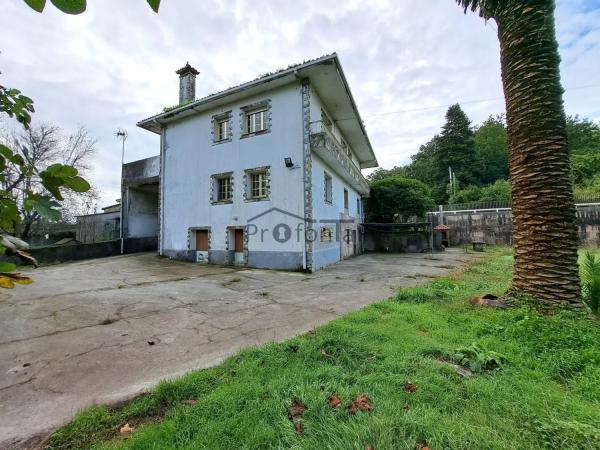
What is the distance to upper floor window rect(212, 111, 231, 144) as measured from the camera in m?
12.7

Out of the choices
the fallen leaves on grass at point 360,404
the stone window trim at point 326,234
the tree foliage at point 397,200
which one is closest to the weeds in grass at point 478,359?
the fallen leaves on grass at point 360,404

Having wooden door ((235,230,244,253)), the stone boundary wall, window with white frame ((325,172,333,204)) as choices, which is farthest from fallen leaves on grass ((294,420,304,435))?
the stone boundary wall

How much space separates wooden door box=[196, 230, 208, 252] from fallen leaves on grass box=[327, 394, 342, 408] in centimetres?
1159

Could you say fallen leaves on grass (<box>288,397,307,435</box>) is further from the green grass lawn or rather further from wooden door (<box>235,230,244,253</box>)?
wooden door (<box>235,230,244,253</box>)

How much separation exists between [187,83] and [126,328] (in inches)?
605

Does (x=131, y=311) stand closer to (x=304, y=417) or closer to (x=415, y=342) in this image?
(x=304, y=417)

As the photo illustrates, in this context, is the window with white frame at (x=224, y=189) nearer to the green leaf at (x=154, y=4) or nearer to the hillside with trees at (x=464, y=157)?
the green leaf at (x=154, y=4)

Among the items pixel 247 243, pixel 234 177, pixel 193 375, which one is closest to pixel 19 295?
pixel 193 375

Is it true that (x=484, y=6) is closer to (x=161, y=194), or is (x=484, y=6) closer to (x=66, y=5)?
(x=66, y=5)

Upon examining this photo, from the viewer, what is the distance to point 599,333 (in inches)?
130

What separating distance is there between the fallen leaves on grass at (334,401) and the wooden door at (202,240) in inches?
456

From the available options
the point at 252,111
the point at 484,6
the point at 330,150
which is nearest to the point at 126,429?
the point at 484,6

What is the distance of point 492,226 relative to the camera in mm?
20375

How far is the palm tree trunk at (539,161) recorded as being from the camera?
13.8ft
